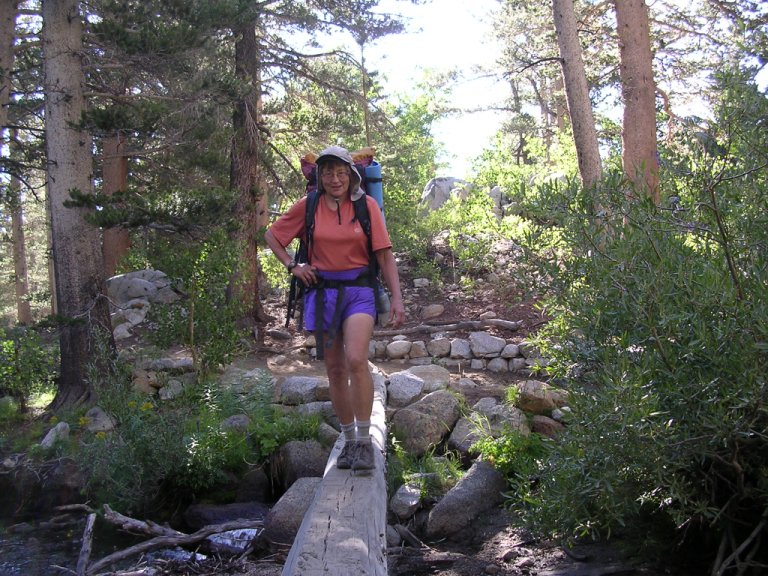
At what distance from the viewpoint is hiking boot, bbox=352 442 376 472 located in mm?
4566

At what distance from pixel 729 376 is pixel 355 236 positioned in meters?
2.26

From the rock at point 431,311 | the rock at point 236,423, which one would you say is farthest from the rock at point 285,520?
the rock at point 431,311

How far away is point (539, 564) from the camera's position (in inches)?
187

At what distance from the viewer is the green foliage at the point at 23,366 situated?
10.2 metres

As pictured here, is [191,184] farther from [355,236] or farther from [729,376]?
[729,376]

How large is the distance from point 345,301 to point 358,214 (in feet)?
1.84

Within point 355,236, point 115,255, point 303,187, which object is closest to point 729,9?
point 303,187

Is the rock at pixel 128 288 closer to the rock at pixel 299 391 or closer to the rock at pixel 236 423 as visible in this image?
the rock at pixel 299 391

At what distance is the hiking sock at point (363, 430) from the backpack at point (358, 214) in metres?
→ 0.74

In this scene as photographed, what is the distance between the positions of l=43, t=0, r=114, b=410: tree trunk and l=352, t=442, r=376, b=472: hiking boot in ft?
20.3

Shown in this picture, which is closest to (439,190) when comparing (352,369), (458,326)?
(458,326)

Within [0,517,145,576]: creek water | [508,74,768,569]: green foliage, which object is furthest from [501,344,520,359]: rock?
[508,74,768,569]: green foliage

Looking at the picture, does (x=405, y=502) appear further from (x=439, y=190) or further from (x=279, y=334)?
(x=439, y=190)

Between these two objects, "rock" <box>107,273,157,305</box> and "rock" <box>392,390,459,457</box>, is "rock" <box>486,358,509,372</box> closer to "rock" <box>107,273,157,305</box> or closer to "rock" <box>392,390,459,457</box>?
"rock" <box>392,390,459,457</box>
